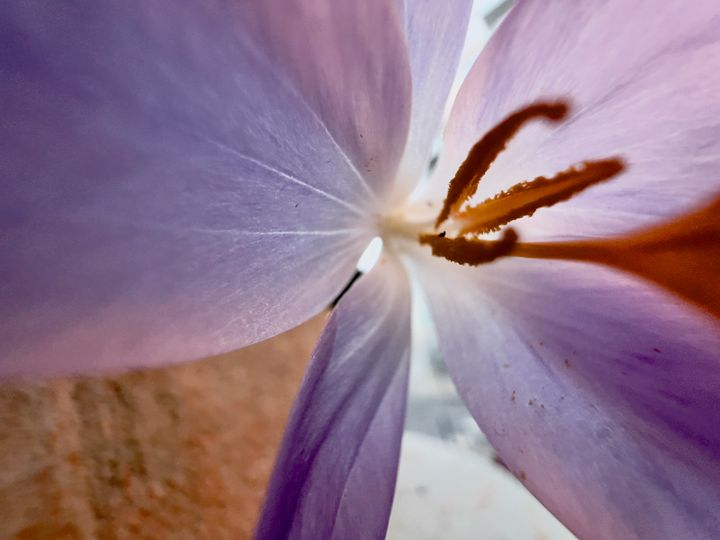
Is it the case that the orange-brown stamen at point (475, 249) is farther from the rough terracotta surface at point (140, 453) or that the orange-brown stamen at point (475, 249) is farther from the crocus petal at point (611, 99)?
the rough terracotta surface at point (140, 453)

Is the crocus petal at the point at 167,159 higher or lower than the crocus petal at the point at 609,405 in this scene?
higher

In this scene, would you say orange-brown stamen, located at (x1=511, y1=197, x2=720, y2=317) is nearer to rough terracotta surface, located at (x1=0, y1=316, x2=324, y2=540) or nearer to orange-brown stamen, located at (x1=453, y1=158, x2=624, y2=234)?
orange-brown stamen, located at (x1=453, y1=158, x2=624, y2=234)

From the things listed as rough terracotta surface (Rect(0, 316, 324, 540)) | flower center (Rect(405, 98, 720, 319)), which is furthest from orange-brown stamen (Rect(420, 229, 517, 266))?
rough terracotta surface (Rect(0, 316, 324, 540))

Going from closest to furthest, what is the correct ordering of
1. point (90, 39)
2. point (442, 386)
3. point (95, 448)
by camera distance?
point (90, 39) < point (95, 448) < point (442, 386)

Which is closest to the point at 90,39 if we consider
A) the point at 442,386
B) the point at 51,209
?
the point at 51,209

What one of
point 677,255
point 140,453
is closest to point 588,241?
point 677,255

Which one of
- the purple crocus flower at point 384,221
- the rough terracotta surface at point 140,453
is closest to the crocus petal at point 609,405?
the purple crocus flower at point 384,221

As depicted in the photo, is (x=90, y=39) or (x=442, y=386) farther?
(x=442, y=386)

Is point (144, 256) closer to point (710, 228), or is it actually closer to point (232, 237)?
point (232, 237)
